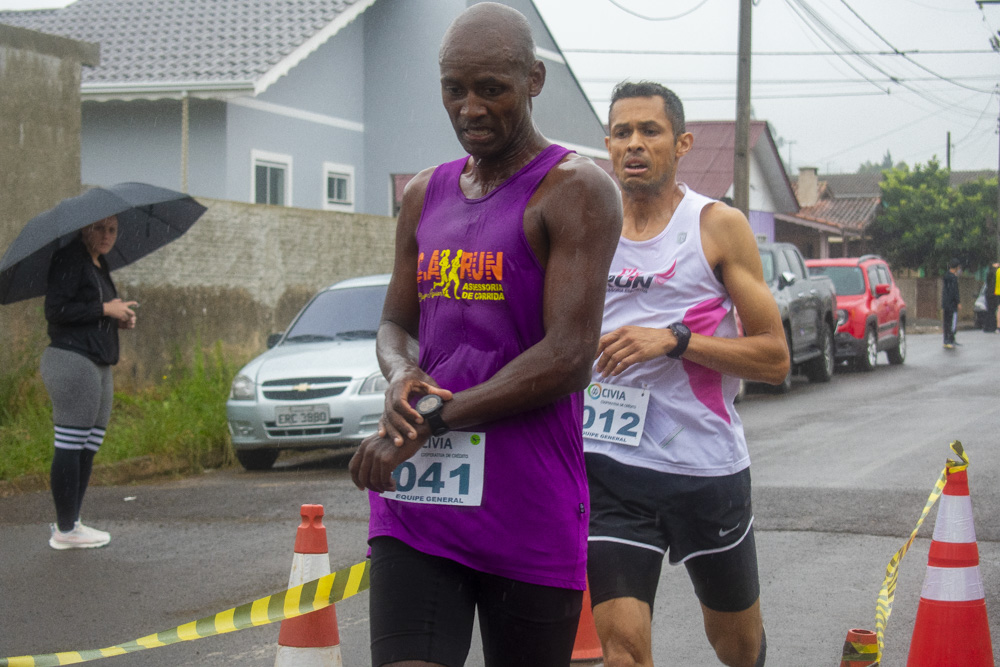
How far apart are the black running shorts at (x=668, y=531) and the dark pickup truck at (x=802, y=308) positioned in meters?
11.7

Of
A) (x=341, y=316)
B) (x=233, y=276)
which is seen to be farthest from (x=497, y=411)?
(x=233, y=276)

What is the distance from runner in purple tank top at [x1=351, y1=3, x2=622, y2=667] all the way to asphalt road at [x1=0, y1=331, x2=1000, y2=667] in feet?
8.63

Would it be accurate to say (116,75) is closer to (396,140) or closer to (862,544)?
(396,140)

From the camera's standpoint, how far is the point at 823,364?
56.4 ft

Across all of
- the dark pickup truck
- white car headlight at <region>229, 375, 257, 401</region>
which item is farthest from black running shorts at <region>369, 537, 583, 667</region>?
the dark pickup truck

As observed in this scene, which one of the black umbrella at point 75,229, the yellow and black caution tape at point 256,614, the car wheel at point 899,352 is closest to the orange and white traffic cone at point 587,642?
the yellow and black caution tape at point 256,614

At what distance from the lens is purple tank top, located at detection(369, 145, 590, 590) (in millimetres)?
2312

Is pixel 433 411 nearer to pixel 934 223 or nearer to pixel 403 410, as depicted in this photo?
pixel 403 410

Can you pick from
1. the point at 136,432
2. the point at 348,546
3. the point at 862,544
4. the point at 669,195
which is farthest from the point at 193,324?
the point at 669,195

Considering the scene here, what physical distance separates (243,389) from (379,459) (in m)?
7.92

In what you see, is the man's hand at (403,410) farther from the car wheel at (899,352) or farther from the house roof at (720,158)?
the house roof at (720,158)

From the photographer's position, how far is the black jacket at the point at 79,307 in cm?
675

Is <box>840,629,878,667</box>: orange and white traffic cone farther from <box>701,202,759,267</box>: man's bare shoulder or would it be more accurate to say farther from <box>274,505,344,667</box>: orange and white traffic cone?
<box>274,505,344,667</box>: orange and white traffic cone

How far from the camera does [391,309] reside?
8.85ft
